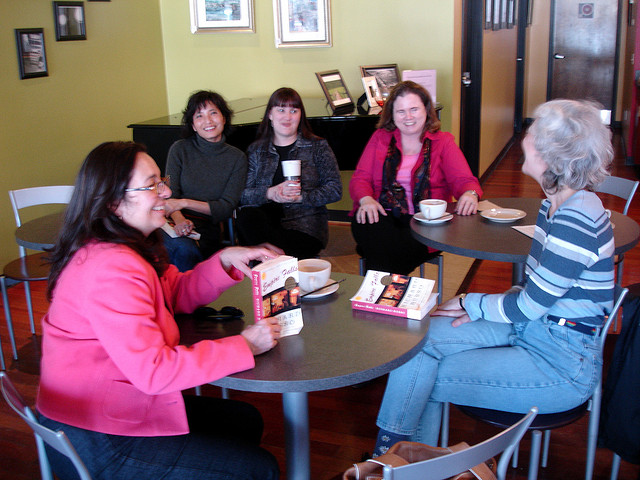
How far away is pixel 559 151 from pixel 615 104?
883cm

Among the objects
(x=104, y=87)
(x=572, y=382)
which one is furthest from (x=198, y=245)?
(x=104, y=87)

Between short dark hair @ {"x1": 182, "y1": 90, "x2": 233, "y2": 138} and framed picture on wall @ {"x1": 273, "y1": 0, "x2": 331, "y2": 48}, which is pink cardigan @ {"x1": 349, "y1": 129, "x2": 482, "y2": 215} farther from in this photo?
framed picture on wall @ {"x1": 273, "y1": 0, "x2": 331, "y2": 48}

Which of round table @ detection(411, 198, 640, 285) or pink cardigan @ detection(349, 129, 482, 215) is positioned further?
pink cardigan @ detection(349, 129, 482, 215)

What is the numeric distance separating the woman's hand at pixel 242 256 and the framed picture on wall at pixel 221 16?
378cm

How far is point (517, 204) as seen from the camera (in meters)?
2.81

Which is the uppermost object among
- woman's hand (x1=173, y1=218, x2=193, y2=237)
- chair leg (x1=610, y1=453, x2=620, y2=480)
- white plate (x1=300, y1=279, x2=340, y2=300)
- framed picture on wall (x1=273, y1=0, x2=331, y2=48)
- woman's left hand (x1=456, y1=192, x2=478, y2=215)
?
framed picture on wall (x1=273, y1=0, x2=331, y2=48)

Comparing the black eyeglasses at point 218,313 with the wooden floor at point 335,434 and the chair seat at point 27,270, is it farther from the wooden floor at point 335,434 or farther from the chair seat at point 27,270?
the chair seat at point 27,270

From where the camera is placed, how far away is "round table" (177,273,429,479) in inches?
55.2

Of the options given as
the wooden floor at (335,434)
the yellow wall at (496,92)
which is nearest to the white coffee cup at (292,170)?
the wooden floor at (335,434)

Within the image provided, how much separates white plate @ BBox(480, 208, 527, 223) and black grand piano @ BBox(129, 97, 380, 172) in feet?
5.66

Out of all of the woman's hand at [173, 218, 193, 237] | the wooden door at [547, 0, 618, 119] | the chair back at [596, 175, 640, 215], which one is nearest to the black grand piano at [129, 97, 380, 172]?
the woman's hand at [173, 218, 193, 237]

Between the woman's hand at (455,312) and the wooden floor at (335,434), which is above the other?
the woman's hand at (455,312)

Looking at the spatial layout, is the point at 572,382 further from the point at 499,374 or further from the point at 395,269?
the point at 395,269

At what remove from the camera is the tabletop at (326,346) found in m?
1.40
